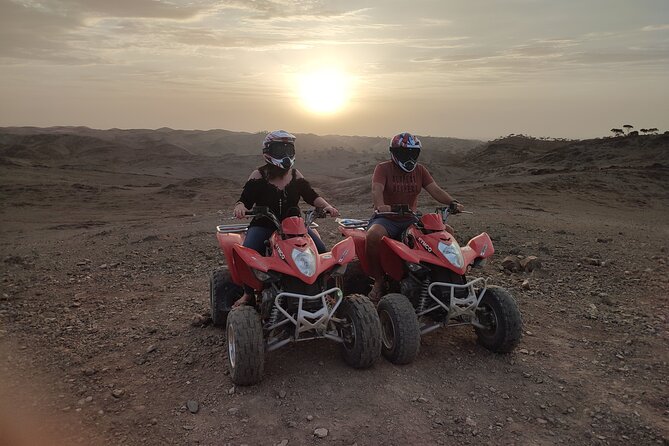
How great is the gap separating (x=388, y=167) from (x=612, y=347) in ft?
10.6

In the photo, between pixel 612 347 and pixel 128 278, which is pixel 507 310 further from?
pixel 128 278

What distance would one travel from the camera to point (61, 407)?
15.4ft

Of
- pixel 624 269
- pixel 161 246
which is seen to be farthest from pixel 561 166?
pixel 161 246

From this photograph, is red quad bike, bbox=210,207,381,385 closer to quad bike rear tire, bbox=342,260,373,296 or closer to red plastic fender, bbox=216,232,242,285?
red plastic fender, bbox=216,232,242,285

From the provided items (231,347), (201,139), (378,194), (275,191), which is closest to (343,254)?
(275,191)

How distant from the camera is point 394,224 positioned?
21.4ft

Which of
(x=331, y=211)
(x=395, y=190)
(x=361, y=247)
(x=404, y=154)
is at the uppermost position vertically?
(x=404, y=154)

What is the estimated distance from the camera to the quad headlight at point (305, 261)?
496 cm

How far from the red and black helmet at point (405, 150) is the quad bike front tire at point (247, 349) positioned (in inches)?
110

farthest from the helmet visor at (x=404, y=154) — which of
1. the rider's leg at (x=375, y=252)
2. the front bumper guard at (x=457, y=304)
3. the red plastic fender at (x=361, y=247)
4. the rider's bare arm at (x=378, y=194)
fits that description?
the front bumper guard at (x=457, y=304)

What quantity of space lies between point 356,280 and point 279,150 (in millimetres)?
2246

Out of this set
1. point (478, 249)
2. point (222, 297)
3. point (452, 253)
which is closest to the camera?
point (452, 253)

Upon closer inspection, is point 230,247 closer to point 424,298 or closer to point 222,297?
point 222,297

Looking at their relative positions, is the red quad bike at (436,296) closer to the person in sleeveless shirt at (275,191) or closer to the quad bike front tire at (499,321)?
the quad bike front tire at (499,321)
